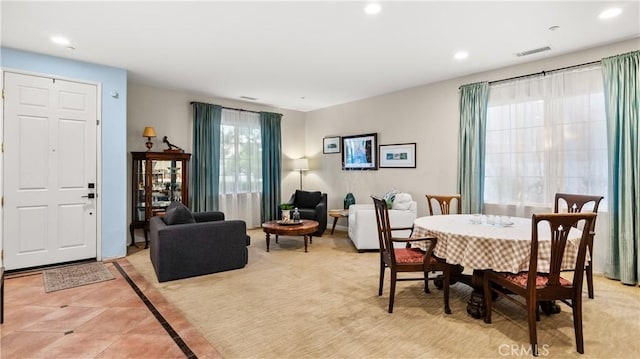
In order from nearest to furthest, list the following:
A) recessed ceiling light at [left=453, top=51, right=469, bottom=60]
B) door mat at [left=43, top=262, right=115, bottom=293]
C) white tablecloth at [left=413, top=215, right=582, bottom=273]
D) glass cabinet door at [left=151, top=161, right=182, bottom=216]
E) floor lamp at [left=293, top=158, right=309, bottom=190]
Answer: white tablecloth at [left=413, top=215, right=582, bottom=273] < door mat at [left=43, top=262, right=115, bottom=293] < recessed ceiling light at [left=453, top=51, right=469, bottom=60] < glass cabinet door at [left=151, top=161, right=182, bottom=216] < floor lamp at [left=293, top=158, right=309, bottom=190]

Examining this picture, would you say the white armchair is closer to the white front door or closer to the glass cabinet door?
the glass cabinet door

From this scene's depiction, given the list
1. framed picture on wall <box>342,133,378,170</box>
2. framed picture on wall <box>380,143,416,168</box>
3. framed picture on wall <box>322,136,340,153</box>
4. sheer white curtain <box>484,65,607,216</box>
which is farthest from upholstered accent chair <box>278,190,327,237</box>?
sheer white curtain <box>484,65,607,216</box>

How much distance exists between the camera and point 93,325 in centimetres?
259

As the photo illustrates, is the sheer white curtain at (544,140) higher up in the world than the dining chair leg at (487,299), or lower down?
higher up

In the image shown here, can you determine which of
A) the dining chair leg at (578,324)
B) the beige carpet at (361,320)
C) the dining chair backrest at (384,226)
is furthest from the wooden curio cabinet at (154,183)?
the dining chair leg at (578,324)

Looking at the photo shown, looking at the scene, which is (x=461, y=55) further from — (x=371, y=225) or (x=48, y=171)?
(x=48, y=171)

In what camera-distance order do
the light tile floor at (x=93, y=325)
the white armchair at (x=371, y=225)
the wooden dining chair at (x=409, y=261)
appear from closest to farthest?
the light tile floor at (x=93, y=325) → the wooden dining chair at (x=409, y=261) → the white armchair at (x=371, y=225)

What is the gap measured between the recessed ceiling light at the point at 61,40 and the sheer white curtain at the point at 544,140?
5.31 meters

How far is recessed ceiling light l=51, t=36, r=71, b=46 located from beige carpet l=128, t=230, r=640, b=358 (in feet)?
8.99

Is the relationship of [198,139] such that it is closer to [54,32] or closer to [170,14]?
[54,32]

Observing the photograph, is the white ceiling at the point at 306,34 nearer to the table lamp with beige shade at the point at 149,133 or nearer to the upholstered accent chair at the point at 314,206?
the table lamp with beige shade at the point at 149,133

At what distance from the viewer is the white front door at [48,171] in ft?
12.5

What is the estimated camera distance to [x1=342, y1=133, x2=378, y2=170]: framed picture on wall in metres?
6.29

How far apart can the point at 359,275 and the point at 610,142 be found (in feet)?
10.4
